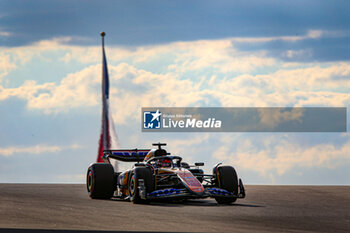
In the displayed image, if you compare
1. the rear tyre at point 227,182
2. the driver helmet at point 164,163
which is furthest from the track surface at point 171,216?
the driver helmet at point 164,163

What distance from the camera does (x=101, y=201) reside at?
94.1 feet

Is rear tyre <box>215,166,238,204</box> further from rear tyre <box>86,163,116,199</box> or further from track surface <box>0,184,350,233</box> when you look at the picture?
rear tyre <box>86,163,116,199</box>

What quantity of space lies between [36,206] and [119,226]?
25.2ft

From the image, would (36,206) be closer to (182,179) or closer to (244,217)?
(182,179)

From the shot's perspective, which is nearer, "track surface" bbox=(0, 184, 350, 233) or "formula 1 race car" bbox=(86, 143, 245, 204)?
"track surface" bbox=(0, 184, 350, 233)

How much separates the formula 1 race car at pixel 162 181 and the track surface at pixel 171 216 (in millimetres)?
542

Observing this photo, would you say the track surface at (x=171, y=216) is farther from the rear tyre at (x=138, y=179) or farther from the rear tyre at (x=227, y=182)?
the rear tyre at (x=227, y=182)

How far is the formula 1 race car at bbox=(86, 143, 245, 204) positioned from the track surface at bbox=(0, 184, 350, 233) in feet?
1.78

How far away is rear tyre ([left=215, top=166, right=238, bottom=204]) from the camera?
1086 inches

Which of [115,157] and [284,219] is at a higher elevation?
[115,157]

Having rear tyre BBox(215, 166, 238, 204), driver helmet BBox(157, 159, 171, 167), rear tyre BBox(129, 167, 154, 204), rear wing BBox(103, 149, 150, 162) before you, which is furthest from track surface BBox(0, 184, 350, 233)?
rear wing BBox(103, 149, 150, 162)

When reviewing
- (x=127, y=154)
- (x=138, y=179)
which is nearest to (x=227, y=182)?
(x=138, y=179)

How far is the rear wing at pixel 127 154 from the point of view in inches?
1307

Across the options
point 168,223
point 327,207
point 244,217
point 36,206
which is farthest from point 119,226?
point 327,207
